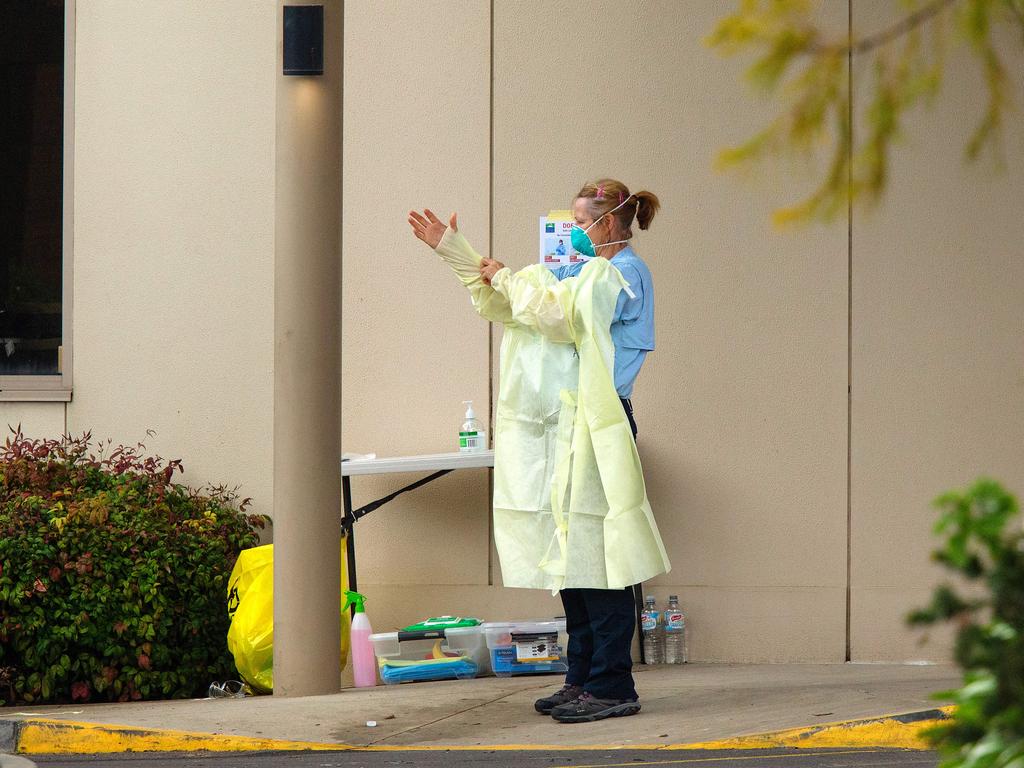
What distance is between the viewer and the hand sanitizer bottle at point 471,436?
6656mm

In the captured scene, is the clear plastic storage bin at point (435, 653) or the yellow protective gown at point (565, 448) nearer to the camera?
the yellow protective gown at point (565, 448)

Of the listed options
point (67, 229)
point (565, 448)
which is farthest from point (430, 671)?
point (67, 229)

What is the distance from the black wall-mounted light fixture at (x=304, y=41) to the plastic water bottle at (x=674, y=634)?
304 centimetres

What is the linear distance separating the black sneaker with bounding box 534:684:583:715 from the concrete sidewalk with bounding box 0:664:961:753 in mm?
48

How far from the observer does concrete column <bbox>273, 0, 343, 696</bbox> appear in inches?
226

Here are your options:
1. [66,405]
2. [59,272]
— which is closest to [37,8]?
[59,272]

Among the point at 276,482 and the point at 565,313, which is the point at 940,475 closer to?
the point at 565,313

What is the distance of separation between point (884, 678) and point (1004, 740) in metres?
4.61

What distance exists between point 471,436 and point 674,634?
54.6 inches

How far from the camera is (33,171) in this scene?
24.4ft

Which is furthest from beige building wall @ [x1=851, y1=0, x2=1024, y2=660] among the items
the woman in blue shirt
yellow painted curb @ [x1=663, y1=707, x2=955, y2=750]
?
the woman in blue shirt

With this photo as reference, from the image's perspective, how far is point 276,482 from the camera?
5.82m

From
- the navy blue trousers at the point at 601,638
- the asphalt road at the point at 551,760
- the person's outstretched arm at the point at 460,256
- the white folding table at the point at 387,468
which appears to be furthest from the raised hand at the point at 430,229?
the asphalt road at the point at 551,760

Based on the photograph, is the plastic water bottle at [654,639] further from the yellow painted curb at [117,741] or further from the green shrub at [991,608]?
the green shrub at [991,608]
